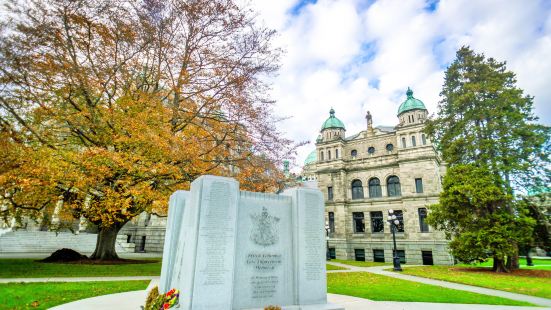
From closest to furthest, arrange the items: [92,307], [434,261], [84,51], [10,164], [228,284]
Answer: [228,284] → [92,307] → [10,164] → [84,51] → [434,261]

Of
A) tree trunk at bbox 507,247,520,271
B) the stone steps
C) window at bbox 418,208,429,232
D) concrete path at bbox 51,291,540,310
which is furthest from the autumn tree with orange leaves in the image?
window at bbox 418,208,429,232

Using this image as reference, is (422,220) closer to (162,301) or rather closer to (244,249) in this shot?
(244,249)

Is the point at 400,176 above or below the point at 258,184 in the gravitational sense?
above

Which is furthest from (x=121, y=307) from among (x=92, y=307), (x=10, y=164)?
(x=10, y=164)

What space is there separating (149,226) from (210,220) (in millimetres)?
33141

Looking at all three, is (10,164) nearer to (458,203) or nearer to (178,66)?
(178,66)

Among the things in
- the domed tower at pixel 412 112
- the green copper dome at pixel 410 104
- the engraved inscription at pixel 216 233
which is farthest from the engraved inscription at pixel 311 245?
the green copper dome at pixel 410 104

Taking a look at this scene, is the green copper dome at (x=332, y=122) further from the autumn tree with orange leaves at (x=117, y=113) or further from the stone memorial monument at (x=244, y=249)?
the stone memorial monument at (x=244, y=249)

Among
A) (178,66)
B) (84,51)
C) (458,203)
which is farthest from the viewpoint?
(458,203)

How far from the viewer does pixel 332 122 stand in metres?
41.3

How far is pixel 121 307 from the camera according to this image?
21.6 ft

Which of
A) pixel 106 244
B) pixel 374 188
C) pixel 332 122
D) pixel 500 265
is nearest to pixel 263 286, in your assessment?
pixel 106 244

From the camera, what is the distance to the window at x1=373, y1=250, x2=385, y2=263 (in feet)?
108

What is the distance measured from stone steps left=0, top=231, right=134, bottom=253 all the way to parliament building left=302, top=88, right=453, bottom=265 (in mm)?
23648
